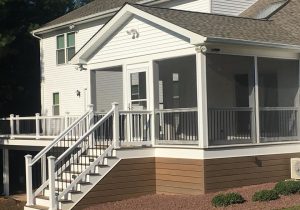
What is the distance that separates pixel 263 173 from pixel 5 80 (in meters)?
19.7

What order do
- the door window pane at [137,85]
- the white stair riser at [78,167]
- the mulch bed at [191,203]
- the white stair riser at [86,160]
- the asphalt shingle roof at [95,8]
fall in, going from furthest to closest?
the asphalt shingle roof at [95,8]
the door window pane at [137,85]
the white stair riser at [86,160]
the white stair riser at [78,167]
the mulch bed at [191,203]

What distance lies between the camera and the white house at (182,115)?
47.0 feet

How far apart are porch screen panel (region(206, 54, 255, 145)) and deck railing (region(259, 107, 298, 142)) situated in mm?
542

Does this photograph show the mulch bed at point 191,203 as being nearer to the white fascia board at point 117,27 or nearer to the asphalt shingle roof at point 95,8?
the white fascia board at point 117,27

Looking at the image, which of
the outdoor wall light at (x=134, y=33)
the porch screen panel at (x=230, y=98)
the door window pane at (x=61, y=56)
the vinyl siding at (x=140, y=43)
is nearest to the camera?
the porch screen panel at (x=230, y=98)

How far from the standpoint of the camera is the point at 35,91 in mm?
33812

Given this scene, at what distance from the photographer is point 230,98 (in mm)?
17031

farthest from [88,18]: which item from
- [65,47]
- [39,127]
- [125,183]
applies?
[125,183]

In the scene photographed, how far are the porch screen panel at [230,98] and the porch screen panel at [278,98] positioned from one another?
46cm

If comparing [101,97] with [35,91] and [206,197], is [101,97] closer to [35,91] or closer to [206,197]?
[35,91]

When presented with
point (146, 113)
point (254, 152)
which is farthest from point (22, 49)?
point (254, 152)

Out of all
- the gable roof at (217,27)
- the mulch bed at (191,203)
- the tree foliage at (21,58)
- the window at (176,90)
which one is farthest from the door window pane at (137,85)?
the tree foliage at (21,58)

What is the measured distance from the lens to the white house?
564 inches

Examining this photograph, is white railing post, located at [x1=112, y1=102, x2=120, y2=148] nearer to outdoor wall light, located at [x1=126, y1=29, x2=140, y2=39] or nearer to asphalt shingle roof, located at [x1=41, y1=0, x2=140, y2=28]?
outdoor wall light, located at [x1=126, y1=29, x2=140, y2=39]
